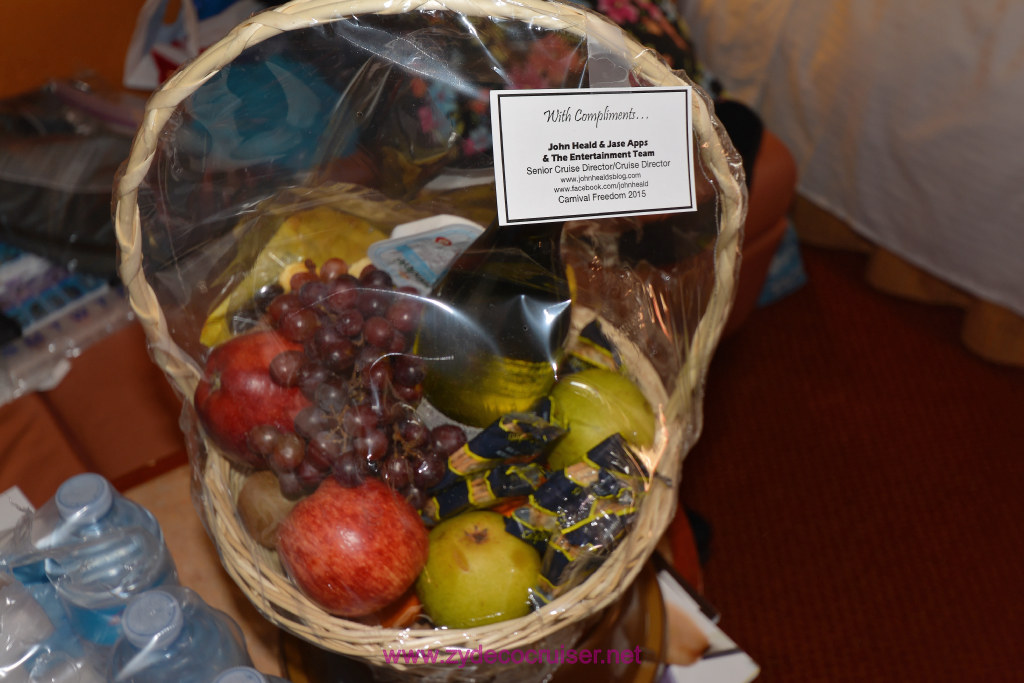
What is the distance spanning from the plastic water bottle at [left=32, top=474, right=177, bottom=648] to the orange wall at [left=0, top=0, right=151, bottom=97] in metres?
1.26

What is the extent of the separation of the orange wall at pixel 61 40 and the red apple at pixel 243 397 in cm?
117

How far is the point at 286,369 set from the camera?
69 cm

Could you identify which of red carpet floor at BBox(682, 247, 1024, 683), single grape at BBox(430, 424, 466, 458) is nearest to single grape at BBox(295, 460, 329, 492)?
single grape at BBox(430, 424, 466, 458)

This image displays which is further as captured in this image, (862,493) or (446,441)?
(862,493)

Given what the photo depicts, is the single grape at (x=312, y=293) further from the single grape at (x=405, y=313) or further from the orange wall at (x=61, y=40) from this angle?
the orange wall at (x=61, y=40)

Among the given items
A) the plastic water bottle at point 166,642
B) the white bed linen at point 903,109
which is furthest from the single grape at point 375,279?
the white bed linen at point 903,109

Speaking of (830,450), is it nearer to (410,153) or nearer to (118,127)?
(410,153)

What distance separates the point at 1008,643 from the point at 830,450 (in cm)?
50

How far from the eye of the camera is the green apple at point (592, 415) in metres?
0.74

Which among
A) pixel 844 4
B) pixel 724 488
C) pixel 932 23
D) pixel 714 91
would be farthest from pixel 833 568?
pixel 844 4

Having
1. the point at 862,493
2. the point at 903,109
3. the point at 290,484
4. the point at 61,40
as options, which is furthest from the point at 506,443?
the point at 903,109

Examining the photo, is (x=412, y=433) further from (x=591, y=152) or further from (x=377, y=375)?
(x=591, y=152)

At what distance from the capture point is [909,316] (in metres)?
2.07

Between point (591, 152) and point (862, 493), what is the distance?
1.37m
